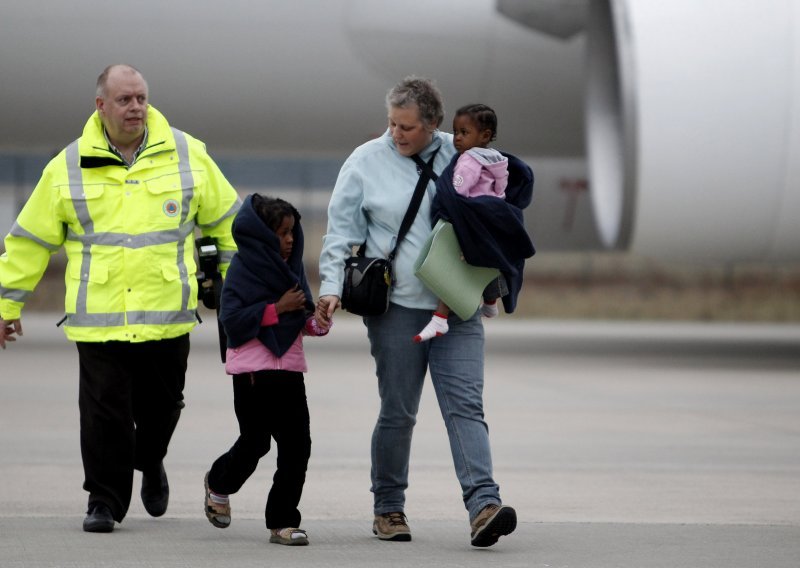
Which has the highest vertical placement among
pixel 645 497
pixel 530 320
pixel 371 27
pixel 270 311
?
pixel 371 27

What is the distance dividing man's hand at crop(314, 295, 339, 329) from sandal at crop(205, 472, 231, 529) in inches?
25.0

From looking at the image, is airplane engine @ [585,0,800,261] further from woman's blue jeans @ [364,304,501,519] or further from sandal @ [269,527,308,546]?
sandal @ [269,527,308,546]

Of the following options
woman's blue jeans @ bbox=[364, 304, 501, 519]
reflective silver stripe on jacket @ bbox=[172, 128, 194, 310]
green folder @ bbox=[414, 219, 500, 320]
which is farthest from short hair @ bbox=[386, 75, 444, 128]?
reflective silver stripe on jacket @ bbox=[172, 128, 194, 310]

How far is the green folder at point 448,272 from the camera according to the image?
4379 mm

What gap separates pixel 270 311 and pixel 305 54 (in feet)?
26.6

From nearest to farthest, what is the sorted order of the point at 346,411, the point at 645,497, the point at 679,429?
the point at 645,497, the point at 679,429, the point at 346,411

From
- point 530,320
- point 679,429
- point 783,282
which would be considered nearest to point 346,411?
point 679,429

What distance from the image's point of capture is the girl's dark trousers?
4.43 metres

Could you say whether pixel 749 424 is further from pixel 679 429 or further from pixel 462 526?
pixel 462 526

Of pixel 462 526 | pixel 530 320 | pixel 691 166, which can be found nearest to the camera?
pixel 462 526

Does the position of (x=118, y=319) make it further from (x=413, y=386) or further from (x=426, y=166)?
(x=426, y=166)

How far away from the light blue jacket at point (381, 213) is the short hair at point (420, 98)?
13 centimetres

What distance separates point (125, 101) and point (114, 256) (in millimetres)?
480

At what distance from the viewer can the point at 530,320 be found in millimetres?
21875
